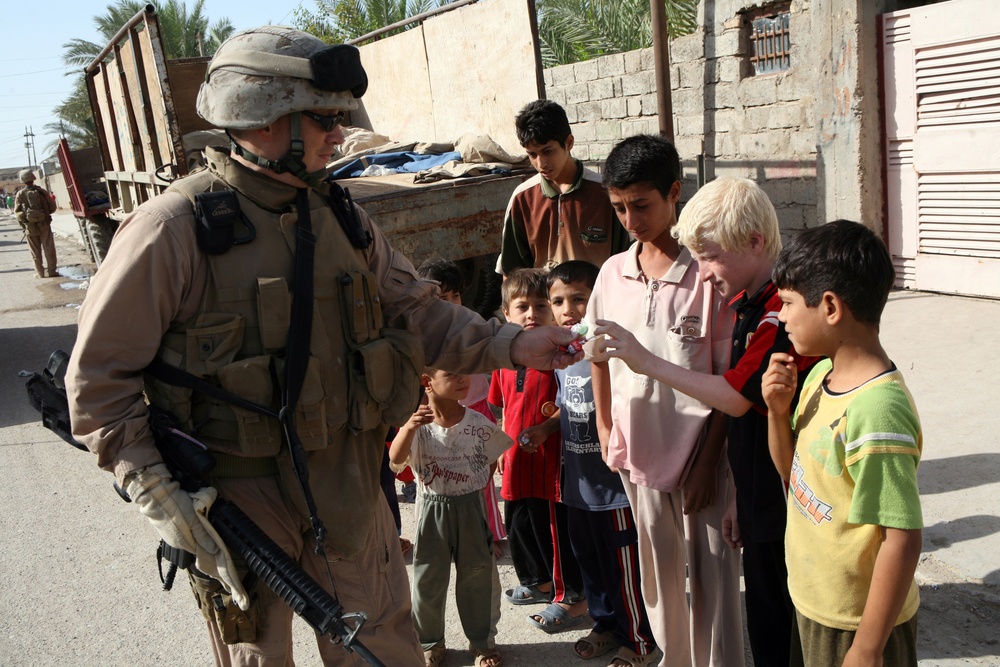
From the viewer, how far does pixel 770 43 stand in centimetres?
755

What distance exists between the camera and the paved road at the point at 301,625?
10.3 ft

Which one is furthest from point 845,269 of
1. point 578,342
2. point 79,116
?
point 79,116

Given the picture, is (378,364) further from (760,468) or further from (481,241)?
(481,241)

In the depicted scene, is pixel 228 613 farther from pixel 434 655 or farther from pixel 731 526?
pixel 731 526

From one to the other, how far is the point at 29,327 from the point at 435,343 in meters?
9.44

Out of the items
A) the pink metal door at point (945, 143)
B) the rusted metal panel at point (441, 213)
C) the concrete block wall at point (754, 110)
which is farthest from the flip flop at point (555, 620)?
the concrete block wall at point (754, 110)

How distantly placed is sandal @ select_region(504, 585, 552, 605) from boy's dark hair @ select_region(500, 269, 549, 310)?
1.11 metres

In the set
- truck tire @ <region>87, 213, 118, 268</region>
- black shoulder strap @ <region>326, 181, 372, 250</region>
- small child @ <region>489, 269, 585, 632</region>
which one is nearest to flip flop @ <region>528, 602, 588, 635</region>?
small child @ <region>489, 269, 585, 632</region>

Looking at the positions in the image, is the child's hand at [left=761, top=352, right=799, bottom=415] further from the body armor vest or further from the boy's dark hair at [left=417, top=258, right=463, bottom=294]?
the boy's dark hair at [left=417, top=258, right=463, bottom=294]

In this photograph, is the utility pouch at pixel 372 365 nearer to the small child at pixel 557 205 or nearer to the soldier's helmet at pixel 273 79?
the soldier's helmet at pixel 273 79

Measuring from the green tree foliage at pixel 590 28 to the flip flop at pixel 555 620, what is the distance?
1113 centimetres

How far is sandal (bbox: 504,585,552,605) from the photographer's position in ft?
11.3

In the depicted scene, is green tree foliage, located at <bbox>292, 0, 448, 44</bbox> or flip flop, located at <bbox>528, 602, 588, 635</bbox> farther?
green tree foliage, located at <bbox>292, 0, 448, 44</bbox>

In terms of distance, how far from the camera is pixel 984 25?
19.4 ft
